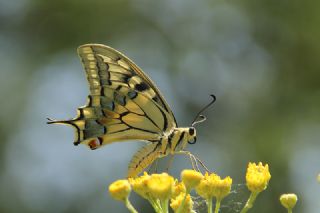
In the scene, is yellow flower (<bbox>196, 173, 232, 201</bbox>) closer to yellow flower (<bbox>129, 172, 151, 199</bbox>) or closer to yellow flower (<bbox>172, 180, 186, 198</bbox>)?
yellow flower (<bbox>172, 180, 186, 198</bbox>)

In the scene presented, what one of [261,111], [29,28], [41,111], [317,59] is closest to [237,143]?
[261,111]

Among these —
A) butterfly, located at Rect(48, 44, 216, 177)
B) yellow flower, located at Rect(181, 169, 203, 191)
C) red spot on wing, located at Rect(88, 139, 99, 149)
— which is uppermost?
butterfly, located at Rect(48, 44, 216, 177)

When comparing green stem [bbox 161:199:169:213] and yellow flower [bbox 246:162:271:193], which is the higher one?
yellow flower [bbox 246:162:271:193]

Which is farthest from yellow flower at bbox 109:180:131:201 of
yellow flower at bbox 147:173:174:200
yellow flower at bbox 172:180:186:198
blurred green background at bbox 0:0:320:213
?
blurred green background at bbox 0:0:320:213

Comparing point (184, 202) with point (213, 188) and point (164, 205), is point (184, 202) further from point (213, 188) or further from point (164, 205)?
point (213, 188)

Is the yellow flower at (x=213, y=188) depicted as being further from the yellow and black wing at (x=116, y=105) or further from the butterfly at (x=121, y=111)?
the yellow and black wing at (x=116, y=105)

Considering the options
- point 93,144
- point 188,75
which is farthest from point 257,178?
point 188,75
